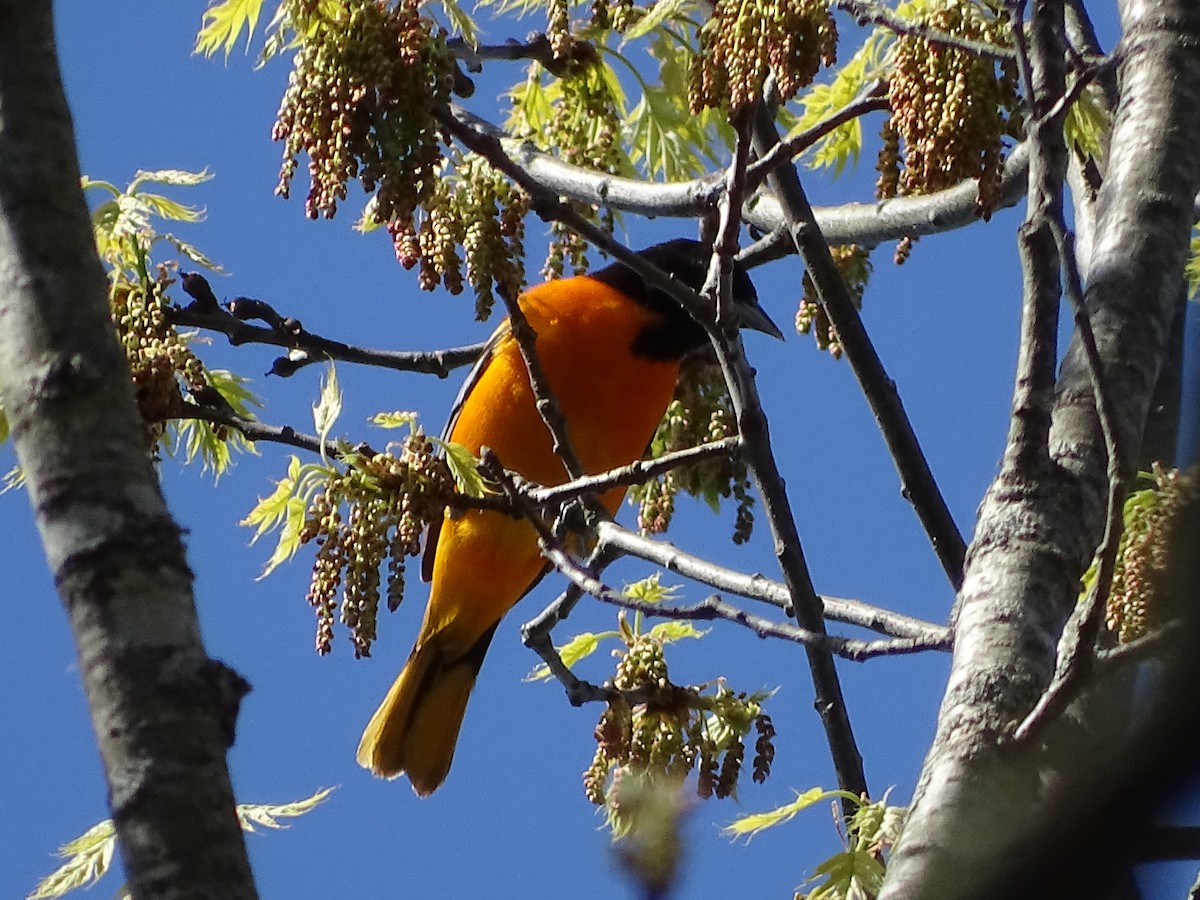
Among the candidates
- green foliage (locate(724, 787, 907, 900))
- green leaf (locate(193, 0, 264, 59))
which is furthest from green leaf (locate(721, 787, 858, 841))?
green leaf (locate(193, 0, 264, 59))

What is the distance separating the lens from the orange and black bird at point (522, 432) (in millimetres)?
3725

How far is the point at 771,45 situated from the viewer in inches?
80.7

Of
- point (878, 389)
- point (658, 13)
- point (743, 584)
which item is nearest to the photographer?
point (743, 584)

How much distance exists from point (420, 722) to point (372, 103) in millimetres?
2527

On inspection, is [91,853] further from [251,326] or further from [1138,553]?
[1138,553]

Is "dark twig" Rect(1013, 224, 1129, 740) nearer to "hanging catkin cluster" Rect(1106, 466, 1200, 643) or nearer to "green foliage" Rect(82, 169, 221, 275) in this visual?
"hanging catkin cluster" Rect(1106, 466, 1200, 643)

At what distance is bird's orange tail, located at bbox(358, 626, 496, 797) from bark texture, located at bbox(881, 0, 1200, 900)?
8.50 ft

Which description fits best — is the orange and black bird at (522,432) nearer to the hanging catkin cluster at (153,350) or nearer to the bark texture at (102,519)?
the hanging catkin cluster at (153,350)

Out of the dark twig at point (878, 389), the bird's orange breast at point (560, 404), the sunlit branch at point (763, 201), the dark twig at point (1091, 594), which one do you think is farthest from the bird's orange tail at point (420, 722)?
the dark twig at point (1091, 594)

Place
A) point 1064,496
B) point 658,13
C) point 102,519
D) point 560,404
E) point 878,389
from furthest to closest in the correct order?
point 560,404 → point 878,389 → point 658,13 → point 1064,496 → point 102,519

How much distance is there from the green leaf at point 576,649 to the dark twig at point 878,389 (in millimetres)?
673

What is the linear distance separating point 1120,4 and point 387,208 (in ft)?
3.95

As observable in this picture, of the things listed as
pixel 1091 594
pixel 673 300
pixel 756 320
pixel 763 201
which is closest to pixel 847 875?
pixel 1091 594

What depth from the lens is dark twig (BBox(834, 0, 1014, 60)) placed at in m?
1.93
